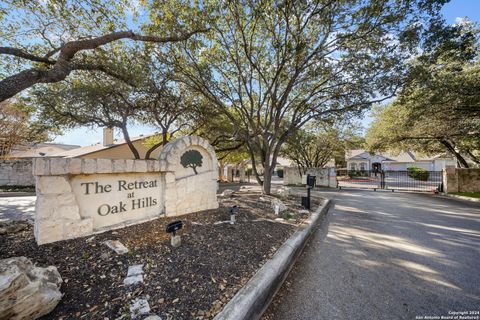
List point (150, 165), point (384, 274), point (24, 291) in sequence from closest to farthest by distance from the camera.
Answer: point (24, 291)
point (384, 274)
point (150, 165)

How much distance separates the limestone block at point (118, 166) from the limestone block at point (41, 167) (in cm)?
89

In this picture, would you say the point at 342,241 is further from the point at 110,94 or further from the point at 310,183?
the point at 110,94

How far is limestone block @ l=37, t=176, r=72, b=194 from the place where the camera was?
281 centimetres

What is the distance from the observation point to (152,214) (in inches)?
164

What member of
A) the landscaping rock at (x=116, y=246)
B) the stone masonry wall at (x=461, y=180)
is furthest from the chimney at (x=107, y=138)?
the stone masonry wall at (x=461, y=180)

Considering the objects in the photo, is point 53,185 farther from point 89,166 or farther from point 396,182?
point 396,182

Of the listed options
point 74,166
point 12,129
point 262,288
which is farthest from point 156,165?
point 12,129

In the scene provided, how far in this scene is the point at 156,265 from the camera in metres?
2.58

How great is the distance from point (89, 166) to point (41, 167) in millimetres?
568

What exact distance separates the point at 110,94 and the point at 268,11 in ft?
24.4

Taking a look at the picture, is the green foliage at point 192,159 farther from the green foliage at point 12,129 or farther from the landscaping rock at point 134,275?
the green foliage at point 12,129

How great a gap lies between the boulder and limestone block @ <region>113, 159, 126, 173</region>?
A: 6.10 feet

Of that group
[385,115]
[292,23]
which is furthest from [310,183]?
[385,115]

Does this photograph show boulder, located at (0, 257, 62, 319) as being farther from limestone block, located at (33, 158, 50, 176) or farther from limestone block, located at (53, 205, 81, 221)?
limestone block, located at (33, 158, 50, 176)
